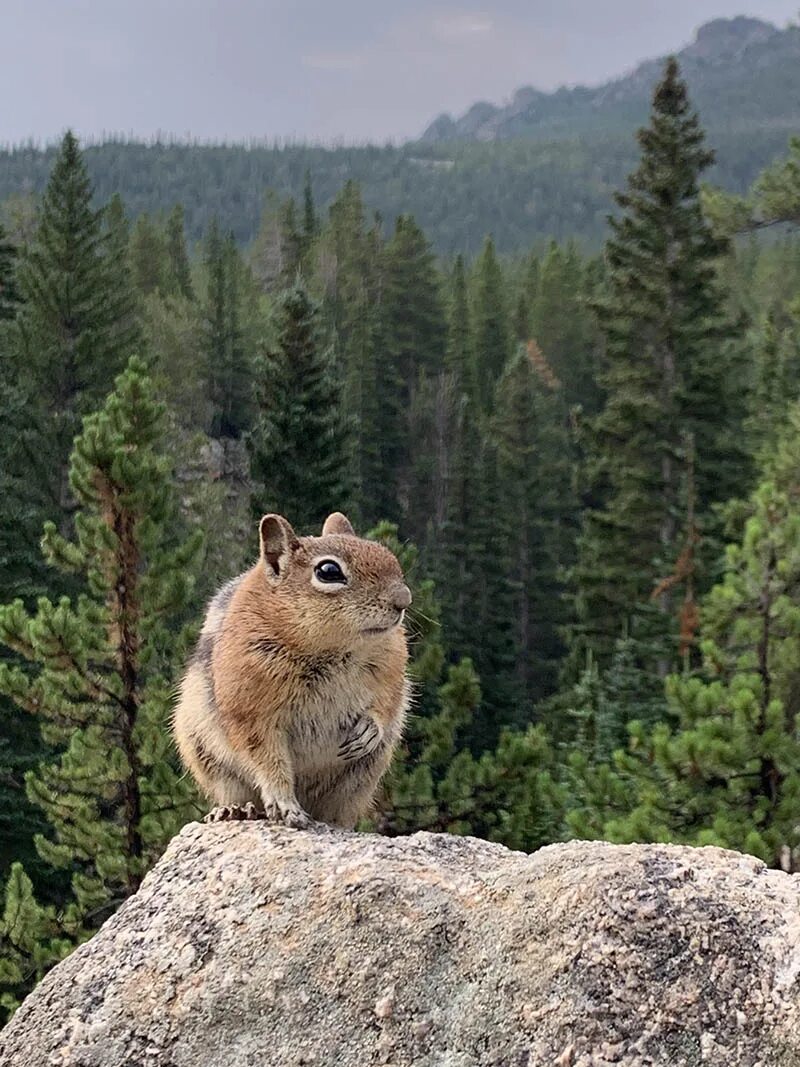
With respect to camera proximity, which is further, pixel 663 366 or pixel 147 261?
pixel 147 261

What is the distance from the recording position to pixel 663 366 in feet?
88.0

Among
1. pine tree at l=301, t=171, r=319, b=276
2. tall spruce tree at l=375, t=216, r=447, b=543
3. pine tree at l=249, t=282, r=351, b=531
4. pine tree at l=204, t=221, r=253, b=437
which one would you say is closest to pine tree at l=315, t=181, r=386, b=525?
tall spruce tree at l=375, t=216, r=447, b=543

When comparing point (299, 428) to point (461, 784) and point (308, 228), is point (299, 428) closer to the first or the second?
point (461, 784)

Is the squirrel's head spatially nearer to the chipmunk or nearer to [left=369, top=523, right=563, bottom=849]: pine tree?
the chipmunk

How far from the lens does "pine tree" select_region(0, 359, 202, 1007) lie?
10883mm

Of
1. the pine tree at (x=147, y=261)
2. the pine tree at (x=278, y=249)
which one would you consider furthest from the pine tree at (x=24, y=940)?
the pine tree at (x=278, y=249)

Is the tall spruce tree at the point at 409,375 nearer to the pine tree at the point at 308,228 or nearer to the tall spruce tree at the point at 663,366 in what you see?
the pine tree at the point at 308,228

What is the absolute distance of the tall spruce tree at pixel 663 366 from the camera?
25.7 metres

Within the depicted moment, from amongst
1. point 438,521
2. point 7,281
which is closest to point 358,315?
point 438,521

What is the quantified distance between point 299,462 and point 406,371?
4606cm

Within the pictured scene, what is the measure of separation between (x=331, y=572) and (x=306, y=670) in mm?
426

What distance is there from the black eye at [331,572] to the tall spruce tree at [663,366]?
21041 millimetres

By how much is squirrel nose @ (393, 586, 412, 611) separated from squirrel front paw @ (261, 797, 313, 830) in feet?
3.11

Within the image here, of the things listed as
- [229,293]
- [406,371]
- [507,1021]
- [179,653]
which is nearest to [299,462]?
[179,653]
